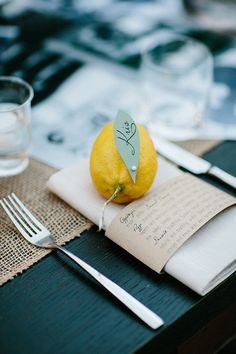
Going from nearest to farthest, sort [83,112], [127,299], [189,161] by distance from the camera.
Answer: [127,299]
[189,161]
[83,112]

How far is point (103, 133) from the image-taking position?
69 centimetres

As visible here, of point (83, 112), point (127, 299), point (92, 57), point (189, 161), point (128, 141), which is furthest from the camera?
point (92, 57)

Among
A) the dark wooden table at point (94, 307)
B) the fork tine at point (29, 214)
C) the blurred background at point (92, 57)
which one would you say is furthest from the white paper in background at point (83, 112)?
the dark wooden table at point (94, 307)

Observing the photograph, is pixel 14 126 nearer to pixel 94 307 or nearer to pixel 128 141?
pixel 128 141

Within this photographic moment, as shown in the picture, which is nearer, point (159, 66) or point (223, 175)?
point (223, 175)

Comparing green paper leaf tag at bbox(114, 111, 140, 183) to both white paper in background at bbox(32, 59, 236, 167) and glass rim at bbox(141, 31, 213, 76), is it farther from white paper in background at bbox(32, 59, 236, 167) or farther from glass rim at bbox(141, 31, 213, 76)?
glass rim at bbox(141, 31, 213, 76)

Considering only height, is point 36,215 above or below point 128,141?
below

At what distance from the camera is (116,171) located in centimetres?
66

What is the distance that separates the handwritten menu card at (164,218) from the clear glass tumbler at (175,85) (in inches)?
8.3

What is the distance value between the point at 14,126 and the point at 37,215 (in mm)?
135

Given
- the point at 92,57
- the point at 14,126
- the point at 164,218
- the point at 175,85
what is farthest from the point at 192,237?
the point at 92,57

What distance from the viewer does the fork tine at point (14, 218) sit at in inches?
26.5

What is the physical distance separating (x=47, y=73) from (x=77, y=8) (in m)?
0.31

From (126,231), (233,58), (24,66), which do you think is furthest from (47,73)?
(126,231)
